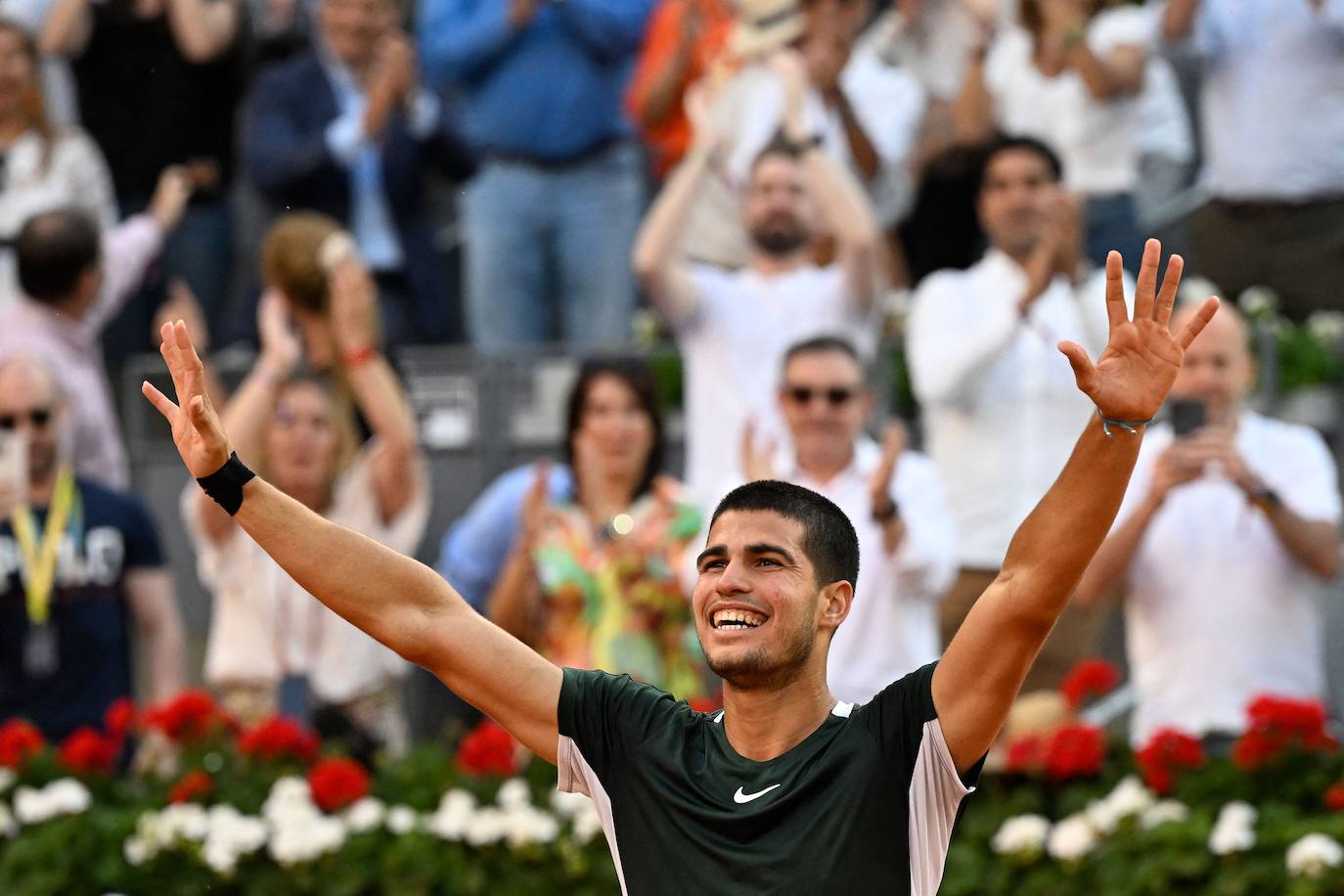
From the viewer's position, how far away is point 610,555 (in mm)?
7723

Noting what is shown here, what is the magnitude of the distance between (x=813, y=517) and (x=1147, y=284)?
784mm

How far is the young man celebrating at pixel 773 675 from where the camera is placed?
13.0 feet

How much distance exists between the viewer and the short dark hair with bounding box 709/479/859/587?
4.31 meters

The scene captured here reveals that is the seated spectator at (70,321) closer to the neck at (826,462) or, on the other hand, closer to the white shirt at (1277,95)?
the neck at (826,462)

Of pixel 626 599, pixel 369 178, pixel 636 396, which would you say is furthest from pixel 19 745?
pixel 369 178

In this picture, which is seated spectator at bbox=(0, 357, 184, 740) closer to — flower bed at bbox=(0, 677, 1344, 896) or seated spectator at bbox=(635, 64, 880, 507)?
flower bed at bbox=(0, 677, 1344, 896)

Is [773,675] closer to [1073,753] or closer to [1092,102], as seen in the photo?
[1073,753]

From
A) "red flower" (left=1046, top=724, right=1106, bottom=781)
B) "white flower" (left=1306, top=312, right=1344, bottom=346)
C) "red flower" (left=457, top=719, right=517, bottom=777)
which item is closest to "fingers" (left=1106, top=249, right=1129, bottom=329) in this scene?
"red flower" (left=1046, top=724, right=1106, bottom=781)

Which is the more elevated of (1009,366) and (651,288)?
(651,288)

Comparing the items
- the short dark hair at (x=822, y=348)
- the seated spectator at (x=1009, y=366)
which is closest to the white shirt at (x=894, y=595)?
the short dark hair at (x=822, y=348)

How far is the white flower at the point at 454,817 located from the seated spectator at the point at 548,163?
3.06 m

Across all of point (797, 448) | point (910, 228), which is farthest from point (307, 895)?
point (910, 228)

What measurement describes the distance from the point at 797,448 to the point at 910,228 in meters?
2.38

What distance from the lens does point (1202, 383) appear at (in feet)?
24.0
